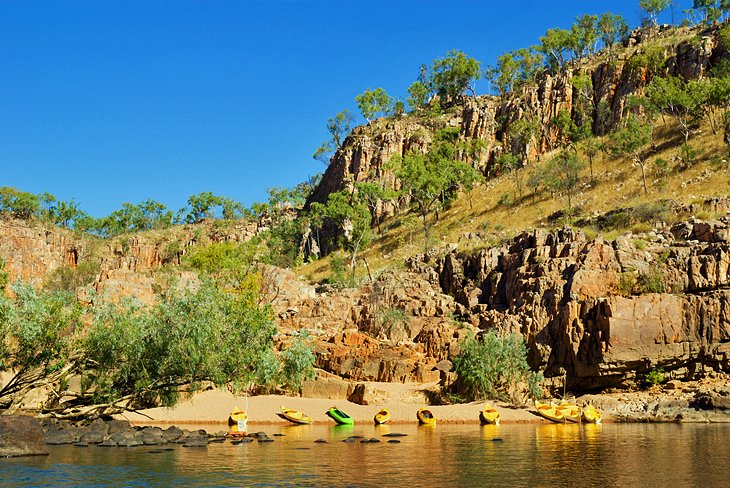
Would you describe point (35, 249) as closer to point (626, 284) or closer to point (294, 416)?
point (294, 416)

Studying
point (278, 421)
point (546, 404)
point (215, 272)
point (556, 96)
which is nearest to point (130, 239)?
point (215, 272)

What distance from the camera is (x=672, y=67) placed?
114875mm

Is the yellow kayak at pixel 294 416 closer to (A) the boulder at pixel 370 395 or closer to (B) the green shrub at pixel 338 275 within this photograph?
(A) the boulder at pixel 370 395

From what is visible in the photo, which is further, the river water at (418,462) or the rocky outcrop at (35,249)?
the rocky outcrop at (35,249)

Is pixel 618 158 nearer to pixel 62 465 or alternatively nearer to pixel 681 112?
pixel 681 112

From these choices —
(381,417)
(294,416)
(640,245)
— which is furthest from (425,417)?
(640,245)

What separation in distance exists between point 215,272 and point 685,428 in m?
63.1

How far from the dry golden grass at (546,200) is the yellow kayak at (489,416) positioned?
27.7 m

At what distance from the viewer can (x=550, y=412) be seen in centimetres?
5400

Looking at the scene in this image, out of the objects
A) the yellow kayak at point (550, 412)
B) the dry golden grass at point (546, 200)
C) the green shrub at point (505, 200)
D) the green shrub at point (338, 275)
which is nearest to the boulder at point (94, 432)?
the yellow kayak at point (550, 412)

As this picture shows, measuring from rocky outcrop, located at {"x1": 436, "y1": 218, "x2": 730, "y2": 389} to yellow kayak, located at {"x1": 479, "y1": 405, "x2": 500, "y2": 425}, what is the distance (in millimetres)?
8083

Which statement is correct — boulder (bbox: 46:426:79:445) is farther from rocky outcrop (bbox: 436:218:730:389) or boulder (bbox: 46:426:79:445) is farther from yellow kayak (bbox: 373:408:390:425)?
rocky outcrop (bbox: 436:218:730:389)

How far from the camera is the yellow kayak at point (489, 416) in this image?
5316cm

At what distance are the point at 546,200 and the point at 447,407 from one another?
49.4 meters
